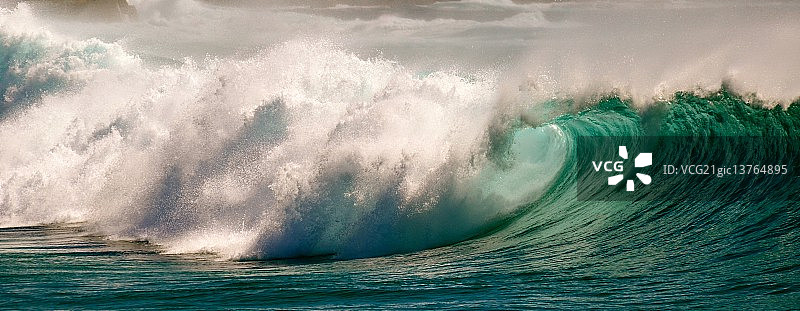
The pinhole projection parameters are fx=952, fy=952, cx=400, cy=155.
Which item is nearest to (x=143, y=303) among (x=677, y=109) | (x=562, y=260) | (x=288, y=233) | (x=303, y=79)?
(x=288, y=233)

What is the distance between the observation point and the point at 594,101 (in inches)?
719
